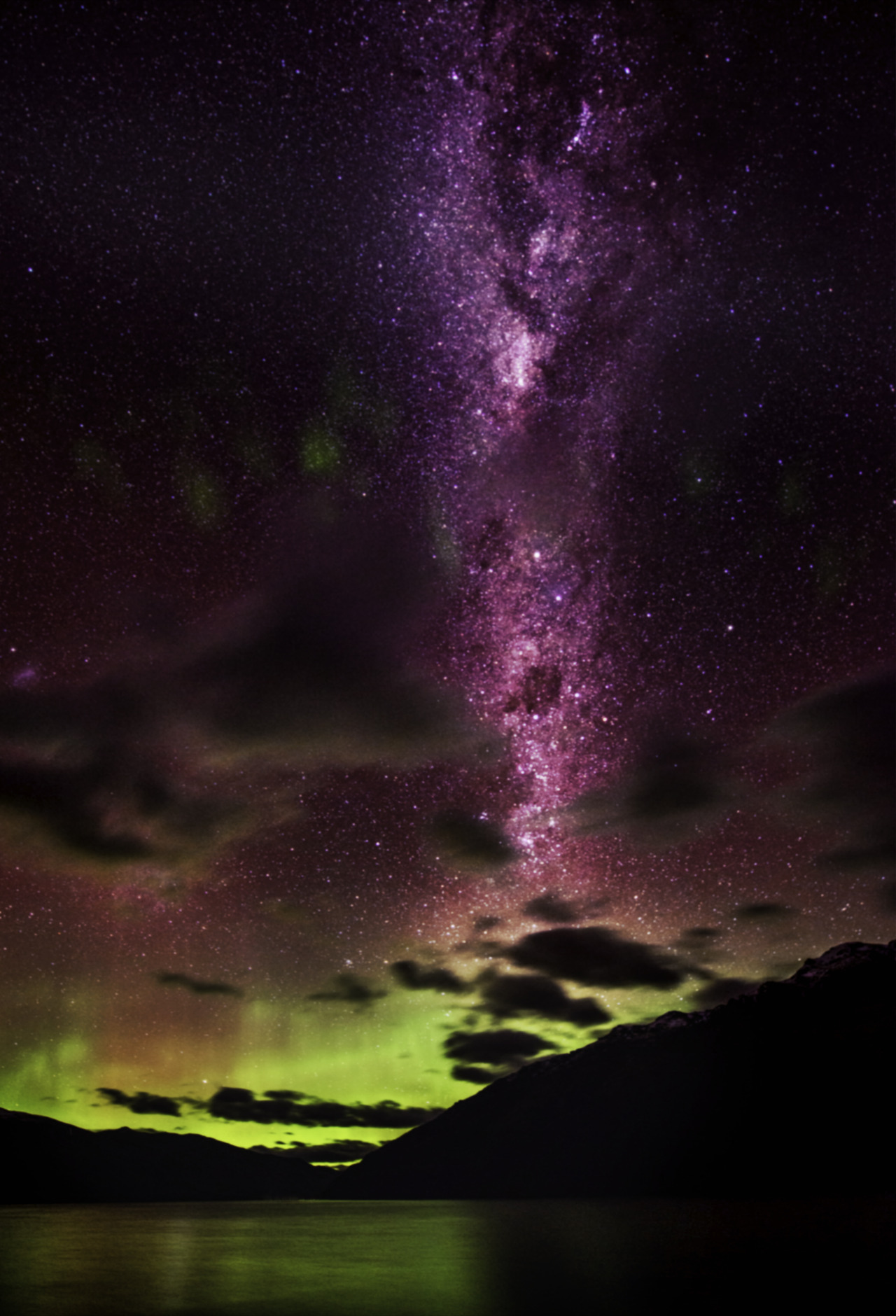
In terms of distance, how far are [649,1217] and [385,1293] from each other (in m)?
84.0

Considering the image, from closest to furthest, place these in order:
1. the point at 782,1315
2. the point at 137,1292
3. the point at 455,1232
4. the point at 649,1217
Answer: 1. the point at 782,1315
2. the point at 137,1292
3. the point at 455,1232
4. the point at 649,1217

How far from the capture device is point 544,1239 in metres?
55.4

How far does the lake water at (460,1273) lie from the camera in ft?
72.3

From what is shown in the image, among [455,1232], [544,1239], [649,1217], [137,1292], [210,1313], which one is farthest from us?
[649,1217]

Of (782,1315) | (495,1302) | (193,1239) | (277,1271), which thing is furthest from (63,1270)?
(193,1239)

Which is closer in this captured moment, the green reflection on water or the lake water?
the lake water

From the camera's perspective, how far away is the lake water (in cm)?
2203

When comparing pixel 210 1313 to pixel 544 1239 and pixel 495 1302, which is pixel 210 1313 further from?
pixel 544 1239

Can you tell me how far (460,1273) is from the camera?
3238 cm

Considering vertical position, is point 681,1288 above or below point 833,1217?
above

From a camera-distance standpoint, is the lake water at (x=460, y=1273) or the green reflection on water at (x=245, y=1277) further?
the green reflection on water at (x=245, y=1277)

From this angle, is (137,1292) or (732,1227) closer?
(137,1292)

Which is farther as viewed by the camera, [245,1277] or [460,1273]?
[245,1277]

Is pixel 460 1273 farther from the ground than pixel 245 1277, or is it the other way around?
pixel 460 1273
